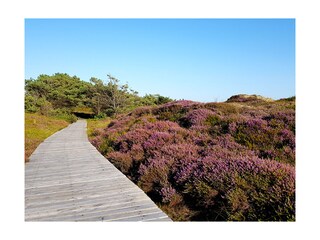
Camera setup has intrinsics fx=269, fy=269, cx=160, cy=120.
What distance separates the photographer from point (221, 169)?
505cm

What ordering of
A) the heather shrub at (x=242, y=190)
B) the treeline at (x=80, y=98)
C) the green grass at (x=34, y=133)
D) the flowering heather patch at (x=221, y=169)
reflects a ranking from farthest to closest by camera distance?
the treeline at (x=80, y=98), the green grass at (x=34, y=133), the flowering heather patch at (x=221, y=169), the heather shrub at (x=242, y=190)

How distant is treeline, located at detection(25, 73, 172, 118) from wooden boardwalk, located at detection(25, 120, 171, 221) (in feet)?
86.3

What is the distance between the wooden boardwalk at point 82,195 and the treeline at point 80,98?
2631cm

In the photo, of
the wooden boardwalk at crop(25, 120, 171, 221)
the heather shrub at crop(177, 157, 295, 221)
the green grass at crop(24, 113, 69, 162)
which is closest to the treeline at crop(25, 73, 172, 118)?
the green grass at crop(24, 113, 69, 162)

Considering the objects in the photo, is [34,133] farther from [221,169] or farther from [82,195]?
[221,169]

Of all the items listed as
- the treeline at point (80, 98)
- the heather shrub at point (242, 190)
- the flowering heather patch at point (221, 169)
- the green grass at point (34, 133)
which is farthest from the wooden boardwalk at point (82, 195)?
the treeline at point (80, 98)

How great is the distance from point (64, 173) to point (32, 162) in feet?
5.86

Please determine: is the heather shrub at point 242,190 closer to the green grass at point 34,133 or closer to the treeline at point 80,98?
the green grass at point 34,133

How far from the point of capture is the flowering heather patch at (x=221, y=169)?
4172mm

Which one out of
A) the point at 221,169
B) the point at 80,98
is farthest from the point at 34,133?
the point at 80,98

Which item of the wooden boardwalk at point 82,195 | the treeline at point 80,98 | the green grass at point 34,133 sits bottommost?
the wooden boardwalk at point 82,195

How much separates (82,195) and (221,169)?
2605 mm
